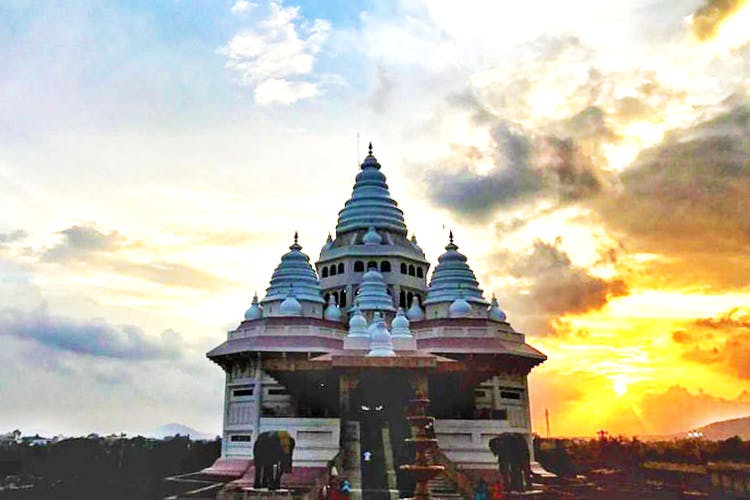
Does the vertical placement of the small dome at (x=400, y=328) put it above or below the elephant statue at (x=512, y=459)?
above

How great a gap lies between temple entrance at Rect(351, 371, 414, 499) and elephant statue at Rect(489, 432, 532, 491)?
4.70m

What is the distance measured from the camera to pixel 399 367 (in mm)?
34469

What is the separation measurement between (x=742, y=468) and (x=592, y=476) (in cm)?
888

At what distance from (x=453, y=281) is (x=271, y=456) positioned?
79.1 ft

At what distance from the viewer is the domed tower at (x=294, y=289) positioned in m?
49.5

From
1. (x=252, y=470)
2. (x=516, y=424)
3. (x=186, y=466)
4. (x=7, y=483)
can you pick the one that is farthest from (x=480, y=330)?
(x=7, y=483)

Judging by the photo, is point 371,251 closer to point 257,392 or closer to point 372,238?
point 372,238

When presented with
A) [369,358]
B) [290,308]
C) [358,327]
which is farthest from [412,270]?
[369,358]

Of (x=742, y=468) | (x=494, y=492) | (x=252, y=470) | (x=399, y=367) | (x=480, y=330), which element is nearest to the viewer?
(x=494, y=492)

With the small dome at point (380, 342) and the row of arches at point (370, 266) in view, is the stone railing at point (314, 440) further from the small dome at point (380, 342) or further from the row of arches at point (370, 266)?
the row of arches at point (370, 266)

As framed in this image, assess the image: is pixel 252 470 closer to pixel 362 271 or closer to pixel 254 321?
pixel 254 321

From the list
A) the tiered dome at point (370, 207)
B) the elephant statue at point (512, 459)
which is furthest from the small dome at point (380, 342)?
the tiered dome at point (370, 207)

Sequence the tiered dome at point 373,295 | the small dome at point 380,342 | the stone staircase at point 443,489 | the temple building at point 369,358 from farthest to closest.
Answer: the tiered dome at point 373,295 → the small dome at point 380,342 → the temple building at point 369,358 → the stone staircase at point 443,489

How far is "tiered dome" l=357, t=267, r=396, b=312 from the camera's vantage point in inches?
1981
